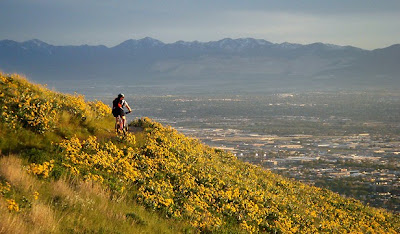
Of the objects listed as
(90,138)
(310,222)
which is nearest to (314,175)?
(310,222)

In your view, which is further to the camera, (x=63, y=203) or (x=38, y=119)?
(x=38, y=119)

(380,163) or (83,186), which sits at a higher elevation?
(83,186)

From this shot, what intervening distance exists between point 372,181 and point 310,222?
7069 centimetres

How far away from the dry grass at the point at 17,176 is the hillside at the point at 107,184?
3 cm

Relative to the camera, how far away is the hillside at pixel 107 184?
1140 centimetres

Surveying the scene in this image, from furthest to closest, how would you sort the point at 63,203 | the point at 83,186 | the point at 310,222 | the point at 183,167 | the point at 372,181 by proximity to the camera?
the point at 372,181 → the point at 310,222 → the point at 183,167 → the point at 83,186 → the point at 63,203

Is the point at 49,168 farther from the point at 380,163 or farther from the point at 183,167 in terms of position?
the point at 380,163

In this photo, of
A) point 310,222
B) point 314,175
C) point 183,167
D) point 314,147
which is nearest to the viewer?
point 183,167

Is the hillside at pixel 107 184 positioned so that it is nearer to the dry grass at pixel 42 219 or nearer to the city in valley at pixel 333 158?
the dry grass at pixel 42 219

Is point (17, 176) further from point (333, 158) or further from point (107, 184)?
point (333, 158)

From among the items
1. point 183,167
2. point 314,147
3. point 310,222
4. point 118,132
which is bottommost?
point 314,147

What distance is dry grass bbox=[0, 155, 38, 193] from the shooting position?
11.7 metres

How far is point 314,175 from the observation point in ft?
305

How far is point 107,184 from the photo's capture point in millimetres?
14492
